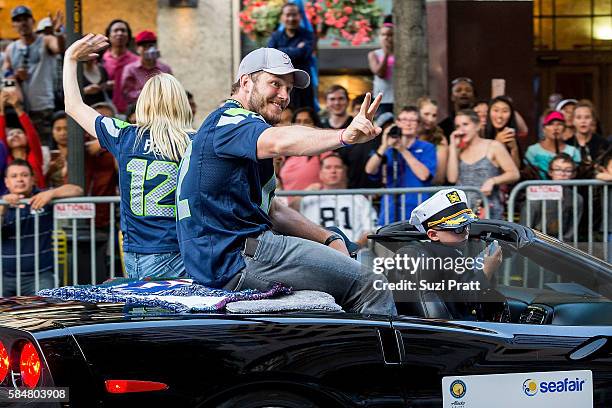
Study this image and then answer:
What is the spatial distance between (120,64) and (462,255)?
7.43m

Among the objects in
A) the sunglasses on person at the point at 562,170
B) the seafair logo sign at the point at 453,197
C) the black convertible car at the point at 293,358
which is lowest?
the black convertible car at the point at 293,358

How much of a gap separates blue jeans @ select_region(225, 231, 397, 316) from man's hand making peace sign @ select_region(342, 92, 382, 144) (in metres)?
0.76

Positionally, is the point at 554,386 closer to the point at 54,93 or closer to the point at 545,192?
the point at 545,192

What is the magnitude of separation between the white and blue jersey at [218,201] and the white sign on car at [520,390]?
3.55ft

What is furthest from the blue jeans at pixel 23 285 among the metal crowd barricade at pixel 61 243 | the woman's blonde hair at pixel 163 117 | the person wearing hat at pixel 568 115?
the person wearing hat at pixel 568 115

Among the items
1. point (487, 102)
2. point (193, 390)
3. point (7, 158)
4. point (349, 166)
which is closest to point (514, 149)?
point (487, 102)

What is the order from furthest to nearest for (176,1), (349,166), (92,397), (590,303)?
(176,1) → (349,166) → (590,303) → (92,397)

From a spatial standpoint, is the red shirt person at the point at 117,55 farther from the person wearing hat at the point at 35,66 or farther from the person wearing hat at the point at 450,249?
the person wearing hat at the point at 450,249

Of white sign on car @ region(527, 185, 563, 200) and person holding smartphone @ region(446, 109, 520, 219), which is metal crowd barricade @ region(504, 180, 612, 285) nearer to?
white sign on car @ region(527, 185, 563, 200)

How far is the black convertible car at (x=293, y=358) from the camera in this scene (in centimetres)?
469

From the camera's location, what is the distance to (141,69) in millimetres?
12094

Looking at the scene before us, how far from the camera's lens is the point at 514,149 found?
34.0ft

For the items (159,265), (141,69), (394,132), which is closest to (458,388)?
(159,265)

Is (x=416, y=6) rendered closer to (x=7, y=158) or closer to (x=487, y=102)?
(x=487, y=102)
